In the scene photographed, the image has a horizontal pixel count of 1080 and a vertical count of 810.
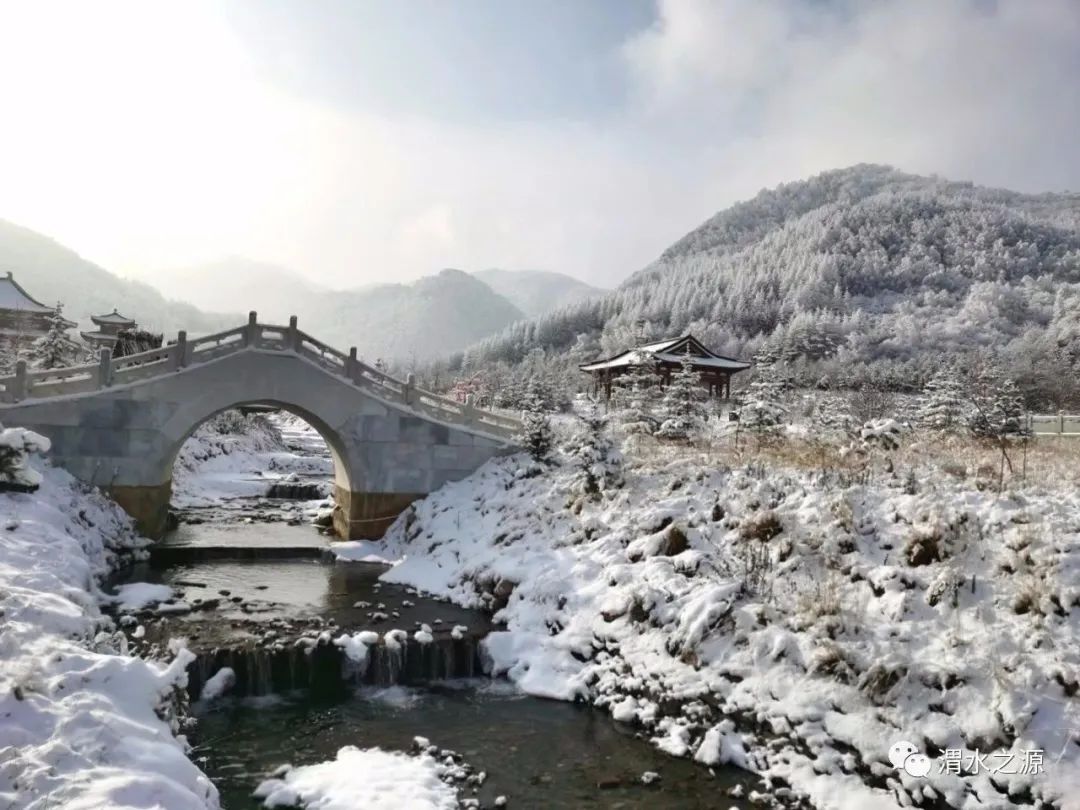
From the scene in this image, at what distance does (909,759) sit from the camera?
802cm

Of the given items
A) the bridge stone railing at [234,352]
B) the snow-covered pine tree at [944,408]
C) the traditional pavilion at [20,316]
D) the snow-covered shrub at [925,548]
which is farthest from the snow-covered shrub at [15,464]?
the traditional pavilion at [20,316]

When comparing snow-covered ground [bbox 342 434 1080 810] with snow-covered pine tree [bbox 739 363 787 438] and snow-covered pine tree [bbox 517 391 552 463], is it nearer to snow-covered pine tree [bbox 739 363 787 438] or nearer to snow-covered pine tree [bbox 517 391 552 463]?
snow-covered pine tree [bbox 739 363 787 438]

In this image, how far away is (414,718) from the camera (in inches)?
409

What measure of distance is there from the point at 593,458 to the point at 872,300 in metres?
106

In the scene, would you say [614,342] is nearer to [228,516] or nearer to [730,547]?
[228,516]

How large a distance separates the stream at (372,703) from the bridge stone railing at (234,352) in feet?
18.3

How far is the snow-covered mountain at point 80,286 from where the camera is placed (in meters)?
153

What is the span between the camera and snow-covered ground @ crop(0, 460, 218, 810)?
5.19 metres

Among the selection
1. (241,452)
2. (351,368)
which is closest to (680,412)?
(351,368)

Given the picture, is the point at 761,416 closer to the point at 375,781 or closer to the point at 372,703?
the point at 372,703

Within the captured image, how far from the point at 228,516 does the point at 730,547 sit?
18986mm

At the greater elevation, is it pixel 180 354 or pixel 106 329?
pixel 106 329

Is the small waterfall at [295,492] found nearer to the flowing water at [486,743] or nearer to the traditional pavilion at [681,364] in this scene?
the traditional pavilion at [681,364]

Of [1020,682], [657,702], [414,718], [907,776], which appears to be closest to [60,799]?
[414,718]
